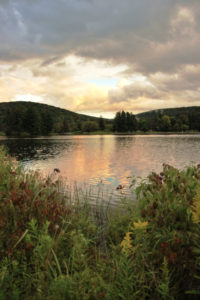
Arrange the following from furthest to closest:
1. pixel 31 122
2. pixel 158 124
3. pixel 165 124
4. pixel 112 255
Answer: pixel 158 124 → pixel 165 124 → pixel 31 122 → pixel 112 255

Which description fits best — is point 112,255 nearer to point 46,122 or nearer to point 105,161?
point 105,161

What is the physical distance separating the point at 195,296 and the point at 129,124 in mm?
152703

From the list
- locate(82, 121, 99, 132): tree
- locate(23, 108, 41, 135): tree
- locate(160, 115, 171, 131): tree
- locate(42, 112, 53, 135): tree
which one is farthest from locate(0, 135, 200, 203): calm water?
locate(160, 115, 171, 131): tree

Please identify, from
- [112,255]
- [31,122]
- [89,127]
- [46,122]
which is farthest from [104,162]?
[89,127]

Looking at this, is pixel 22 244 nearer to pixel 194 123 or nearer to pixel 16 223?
pixel 16 223

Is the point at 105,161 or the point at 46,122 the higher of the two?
the point at 46,122

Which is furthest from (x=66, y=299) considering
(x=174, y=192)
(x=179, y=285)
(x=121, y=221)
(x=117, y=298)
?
(x=121, y=221)

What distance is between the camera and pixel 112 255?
3.96 metres

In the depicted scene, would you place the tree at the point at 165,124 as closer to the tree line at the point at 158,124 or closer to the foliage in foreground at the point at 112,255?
the tree line at the point at 158,124

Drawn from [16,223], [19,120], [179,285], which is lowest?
[179,285]

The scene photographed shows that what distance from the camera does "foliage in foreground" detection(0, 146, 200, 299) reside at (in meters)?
2.53

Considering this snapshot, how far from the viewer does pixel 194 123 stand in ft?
515

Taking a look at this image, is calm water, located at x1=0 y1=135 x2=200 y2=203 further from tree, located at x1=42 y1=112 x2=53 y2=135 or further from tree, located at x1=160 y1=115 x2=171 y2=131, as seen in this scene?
tree, located at x1=160 y1=115 x2=171 y2=131

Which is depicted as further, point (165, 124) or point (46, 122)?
point (165, 124)
